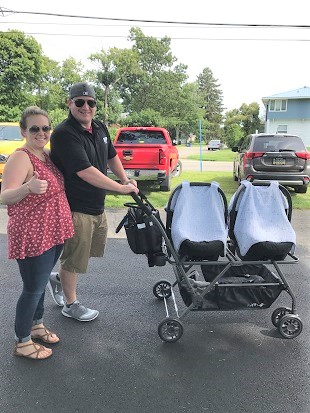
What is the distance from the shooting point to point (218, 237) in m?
3.11

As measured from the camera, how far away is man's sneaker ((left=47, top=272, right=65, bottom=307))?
148 inches

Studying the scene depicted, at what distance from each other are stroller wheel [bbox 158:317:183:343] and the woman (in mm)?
916

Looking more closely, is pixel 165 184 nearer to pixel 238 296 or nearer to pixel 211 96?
pixel 238 296

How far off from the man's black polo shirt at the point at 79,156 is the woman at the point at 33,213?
0.35 ft

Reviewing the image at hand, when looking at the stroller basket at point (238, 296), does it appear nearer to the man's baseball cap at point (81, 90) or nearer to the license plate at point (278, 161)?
the man's baseball cap at point (81, 90)

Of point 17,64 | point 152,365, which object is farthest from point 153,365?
point 17,64

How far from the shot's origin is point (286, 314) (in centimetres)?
327

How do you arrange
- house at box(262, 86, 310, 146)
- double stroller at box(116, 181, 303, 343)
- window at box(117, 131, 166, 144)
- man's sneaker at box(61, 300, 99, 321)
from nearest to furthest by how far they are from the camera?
double stroller at box(116, 181, 303, 343)
man's sneaker at box(61, 300, 99, 321)
window at box(117, 131, 166, 144)
house at box(262, 86, 310, 146)

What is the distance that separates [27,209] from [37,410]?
1.28m

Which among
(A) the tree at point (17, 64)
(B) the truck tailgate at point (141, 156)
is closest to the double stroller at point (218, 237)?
(B) the truck tailgate at point (141, 156)

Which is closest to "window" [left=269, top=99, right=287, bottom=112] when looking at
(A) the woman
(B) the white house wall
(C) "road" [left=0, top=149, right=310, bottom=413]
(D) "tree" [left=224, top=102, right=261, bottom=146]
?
(B) the white house wall

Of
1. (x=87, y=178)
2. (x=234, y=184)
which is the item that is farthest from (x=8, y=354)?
(x=234, y=184)

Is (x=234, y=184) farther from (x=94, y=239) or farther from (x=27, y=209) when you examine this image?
(x=27, y=209)

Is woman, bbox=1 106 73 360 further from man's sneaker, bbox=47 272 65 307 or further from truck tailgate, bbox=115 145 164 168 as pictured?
truck tailgate, bbox=115 145 164 168
